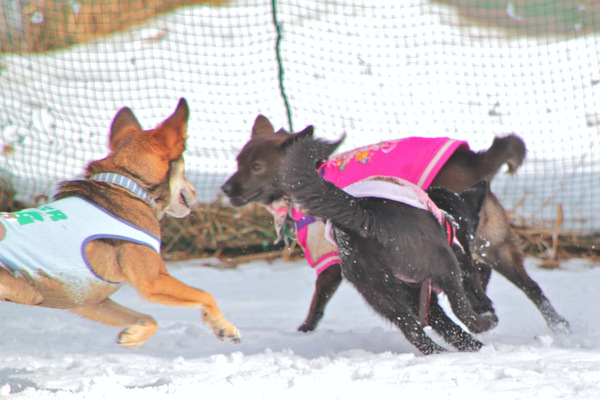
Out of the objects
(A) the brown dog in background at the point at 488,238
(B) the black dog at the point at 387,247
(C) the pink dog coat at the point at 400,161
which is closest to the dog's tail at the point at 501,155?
(A) the brown dog in background at the point at 488,238

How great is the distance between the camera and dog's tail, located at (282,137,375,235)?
258 cm

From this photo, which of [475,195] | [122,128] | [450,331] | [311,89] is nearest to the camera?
[450,331]

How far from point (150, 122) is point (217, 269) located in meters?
2.69

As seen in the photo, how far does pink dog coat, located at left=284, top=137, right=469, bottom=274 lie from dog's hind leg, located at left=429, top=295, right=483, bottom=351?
716mm

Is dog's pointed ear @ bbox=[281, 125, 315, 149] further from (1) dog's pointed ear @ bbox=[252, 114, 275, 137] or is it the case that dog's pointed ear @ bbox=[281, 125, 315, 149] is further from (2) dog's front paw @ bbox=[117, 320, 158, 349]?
(2) dog's front paw @ bbox=[117, 320, 158, 349]

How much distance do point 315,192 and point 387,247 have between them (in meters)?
0.43

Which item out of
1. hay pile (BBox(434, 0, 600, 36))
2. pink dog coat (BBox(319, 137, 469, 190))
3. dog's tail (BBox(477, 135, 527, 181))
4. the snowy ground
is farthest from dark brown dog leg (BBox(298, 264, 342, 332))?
hay pile (BBox(434, 0, 600, 36))

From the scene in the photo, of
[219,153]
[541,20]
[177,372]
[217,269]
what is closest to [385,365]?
[177,372]

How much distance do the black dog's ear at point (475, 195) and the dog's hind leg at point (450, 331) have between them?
0.58m

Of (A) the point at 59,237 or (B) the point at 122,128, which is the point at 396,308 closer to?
(A) the point at 59,237

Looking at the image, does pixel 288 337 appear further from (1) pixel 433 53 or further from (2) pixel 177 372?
(1) pixel 433 53

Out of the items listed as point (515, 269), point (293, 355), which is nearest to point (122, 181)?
point (293, 355)

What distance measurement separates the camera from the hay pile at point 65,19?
796 cm

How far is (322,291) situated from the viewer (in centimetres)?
379
